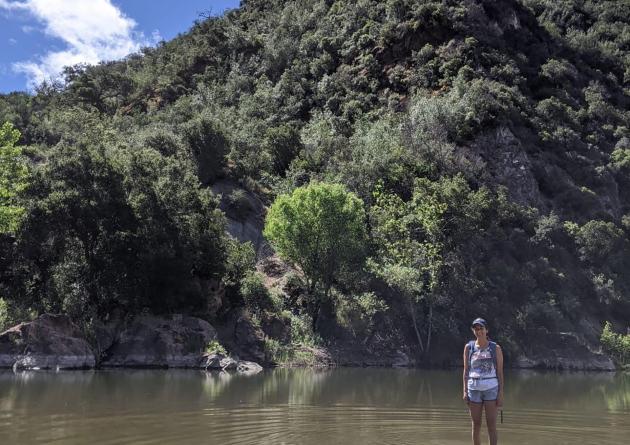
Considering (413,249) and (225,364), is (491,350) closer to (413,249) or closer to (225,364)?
(225,364)

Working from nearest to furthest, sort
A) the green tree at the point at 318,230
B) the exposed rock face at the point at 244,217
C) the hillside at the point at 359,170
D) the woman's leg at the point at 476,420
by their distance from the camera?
the woman's leg at the point at 476,420, the hillside at the point at 359,170, the green tree at the point at 318,230, the exposed rock face at the point at 244,217

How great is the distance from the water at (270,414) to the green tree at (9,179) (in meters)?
10.2

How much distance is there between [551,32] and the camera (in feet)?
331

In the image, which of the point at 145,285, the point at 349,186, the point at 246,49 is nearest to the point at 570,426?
the point at 145,285

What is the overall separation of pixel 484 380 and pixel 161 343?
28.9m

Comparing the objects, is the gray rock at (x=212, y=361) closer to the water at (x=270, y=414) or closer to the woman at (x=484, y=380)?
the water at (x=270, y=414)

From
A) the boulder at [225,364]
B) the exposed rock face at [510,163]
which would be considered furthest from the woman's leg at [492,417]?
the exposed rock face at [510,163]

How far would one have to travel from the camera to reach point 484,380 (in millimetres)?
10055

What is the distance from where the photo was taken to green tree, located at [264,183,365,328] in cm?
4500

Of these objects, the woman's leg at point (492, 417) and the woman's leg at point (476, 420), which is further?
the woman's leg at point (476, 420)

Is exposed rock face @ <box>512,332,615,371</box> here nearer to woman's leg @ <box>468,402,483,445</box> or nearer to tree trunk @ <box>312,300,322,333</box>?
tree trunk @ <box>312,300,322,333</box>

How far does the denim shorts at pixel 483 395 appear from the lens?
32.9ft

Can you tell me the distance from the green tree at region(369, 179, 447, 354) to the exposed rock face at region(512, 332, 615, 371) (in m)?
10.6

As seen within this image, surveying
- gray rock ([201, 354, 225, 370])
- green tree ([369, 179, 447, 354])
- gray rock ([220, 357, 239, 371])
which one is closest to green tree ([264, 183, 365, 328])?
green tree ([369, 179, 447, 354])
